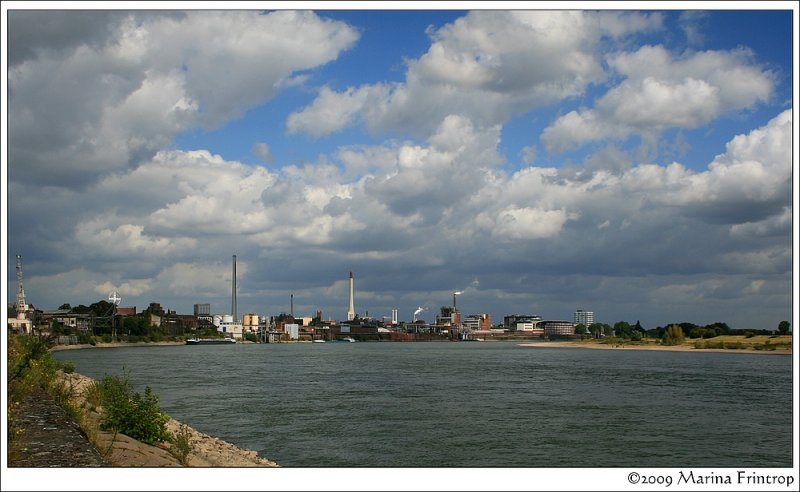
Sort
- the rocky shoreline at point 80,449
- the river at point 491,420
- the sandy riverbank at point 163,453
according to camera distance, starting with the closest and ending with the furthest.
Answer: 1. the rocky shoreline at point 80,449
2. the sandy riverbank at point 163,453
3. the river at point 491,420

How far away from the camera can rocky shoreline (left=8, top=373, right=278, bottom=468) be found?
17.5 metres

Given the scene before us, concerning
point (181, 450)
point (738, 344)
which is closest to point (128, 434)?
point (181, 450)

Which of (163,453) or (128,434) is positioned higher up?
(128,434)

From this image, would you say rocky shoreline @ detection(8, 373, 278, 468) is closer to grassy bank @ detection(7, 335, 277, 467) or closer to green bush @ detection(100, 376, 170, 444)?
grassy bank @ detection(7, 335, 277, 467)

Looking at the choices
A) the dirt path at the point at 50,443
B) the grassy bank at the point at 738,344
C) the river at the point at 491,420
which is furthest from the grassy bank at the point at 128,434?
the grassy bank at the point at 738,344

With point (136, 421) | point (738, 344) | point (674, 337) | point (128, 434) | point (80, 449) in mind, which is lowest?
point (738, 344)

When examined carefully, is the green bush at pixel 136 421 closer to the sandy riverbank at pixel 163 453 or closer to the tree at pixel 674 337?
the sandy riverbank at pixel 163 453

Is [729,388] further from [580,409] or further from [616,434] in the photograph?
[616,434]

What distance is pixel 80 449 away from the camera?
745 inches

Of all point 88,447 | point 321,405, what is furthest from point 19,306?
point 88,447

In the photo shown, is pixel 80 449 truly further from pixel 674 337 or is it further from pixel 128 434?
pixel 674 337

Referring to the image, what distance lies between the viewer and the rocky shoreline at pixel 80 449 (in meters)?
17.5

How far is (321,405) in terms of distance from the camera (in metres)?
46.0

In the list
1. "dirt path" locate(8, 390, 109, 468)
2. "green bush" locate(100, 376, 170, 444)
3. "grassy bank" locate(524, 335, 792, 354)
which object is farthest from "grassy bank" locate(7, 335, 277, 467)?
"grassy bank" locate(524, 335, 792, 354)
